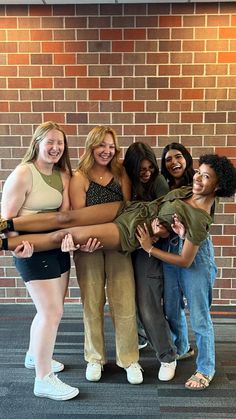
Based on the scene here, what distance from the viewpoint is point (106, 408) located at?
196cm

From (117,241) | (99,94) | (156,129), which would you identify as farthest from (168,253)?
(99,94)

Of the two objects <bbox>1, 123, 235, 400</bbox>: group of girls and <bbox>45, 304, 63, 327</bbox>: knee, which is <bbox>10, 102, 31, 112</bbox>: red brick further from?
<bbox>45, 304, 63, 327</bbox>: knee

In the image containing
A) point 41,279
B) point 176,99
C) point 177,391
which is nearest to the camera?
point 41,279

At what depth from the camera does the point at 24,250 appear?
1896 millimetres

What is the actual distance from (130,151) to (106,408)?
1.34m

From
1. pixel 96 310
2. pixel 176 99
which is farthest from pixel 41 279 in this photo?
pixel 176 99

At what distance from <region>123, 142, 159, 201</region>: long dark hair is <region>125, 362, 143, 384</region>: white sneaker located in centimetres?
95

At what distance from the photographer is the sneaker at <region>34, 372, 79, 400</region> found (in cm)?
201

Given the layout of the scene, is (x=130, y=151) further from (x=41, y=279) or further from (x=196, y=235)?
(x=41, y=279)

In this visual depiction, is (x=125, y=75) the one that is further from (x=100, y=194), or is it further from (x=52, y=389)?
(x=52, y=389)

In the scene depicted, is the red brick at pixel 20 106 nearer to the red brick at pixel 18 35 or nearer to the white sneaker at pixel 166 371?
the red brick at pixel 18 35

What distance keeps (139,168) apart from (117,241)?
411mm

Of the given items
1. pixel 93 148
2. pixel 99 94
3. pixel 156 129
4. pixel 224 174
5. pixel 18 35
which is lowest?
pixel 224 174

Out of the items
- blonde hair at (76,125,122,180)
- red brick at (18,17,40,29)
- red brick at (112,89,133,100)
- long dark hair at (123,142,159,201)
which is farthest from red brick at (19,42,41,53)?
long dark hair at (123,142,159,201)
